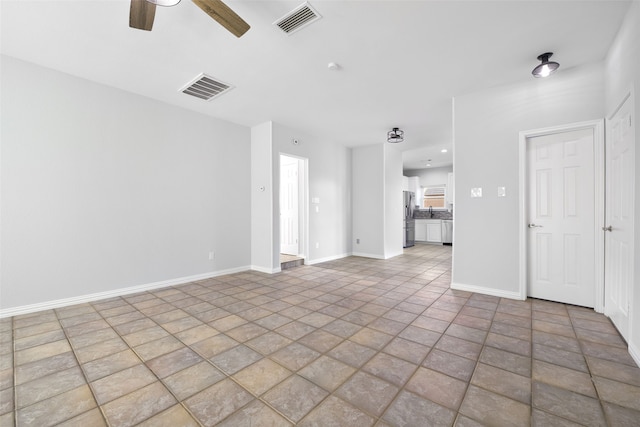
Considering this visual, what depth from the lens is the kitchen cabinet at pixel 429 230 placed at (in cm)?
891

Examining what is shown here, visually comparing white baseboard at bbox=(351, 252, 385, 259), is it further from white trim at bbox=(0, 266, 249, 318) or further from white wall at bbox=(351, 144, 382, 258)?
white trim at bbox=(0, 266, 249, 318)

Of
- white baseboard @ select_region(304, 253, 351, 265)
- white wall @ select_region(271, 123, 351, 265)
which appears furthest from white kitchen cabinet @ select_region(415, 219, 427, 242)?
white baseboard @ select_region(304, 253, 351, 265)

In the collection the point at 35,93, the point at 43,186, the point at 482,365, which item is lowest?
the point at 482,365

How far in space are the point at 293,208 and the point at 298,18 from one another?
4.33 m

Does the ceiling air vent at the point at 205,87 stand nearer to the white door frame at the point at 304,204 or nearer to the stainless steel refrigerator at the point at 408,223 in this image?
the white door frame at the point at 304,204

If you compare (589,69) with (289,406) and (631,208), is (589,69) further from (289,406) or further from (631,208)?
(289,406)

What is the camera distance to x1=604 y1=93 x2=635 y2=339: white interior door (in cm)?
A: 212

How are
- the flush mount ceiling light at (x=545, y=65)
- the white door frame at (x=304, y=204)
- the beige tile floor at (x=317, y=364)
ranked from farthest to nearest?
1. the white door frame at (x=304, y=204)
2. the flush mount ceiling light at (x=545, y=65)
3. the beige tile floor at (x=317, y=364)

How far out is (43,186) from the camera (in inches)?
116

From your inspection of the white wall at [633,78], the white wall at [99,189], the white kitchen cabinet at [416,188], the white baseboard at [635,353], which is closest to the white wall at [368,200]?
the white wall at [99,189]

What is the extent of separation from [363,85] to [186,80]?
224cm

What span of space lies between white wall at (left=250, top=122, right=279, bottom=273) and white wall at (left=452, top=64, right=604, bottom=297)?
9.90 feet

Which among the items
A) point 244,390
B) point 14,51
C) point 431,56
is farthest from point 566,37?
point 14,51

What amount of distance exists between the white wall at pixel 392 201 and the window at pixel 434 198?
358cm
